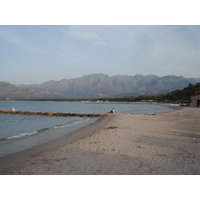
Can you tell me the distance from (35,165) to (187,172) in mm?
4735

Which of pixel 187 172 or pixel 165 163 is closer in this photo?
pixel 187 172

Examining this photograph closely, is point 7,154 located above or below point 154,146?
below

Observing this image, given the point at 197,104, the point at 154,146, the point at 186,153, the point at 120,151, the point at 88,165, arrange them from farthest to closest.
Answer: the point at 197,104 → the point at 154,146 → the point at 120,151 → the point at 186,153 → the point at 88,165

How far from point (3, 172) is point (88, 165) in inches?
108

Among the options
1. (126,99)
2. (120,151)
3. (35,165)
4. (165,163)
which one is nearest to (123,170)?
(165,163)

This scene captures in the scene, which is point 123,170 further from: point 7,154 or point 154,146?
point 7,154

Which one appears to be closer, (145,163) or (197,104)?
(145,163)

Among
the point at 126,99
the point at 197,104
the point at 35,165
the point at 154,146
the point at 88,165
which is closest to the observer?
the point at 88,165

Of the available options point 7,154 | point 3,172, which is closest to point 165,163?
point 3,172

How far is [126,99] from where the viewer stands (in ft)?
581

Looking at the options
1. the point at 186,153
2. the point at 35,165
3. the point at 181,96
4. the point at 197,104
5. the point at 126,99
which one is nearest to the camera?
the point at 35,165

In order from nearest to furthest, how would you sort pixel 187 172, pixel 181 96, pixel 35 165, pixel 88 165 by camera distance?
pixel 187 172 → pixel 88 165 → pixel 35 165 → pixel 181 96

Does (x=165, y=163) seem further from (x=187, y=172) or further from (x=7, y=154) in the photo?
(x=7, y=154)

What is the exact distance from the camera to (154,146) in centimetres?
845
